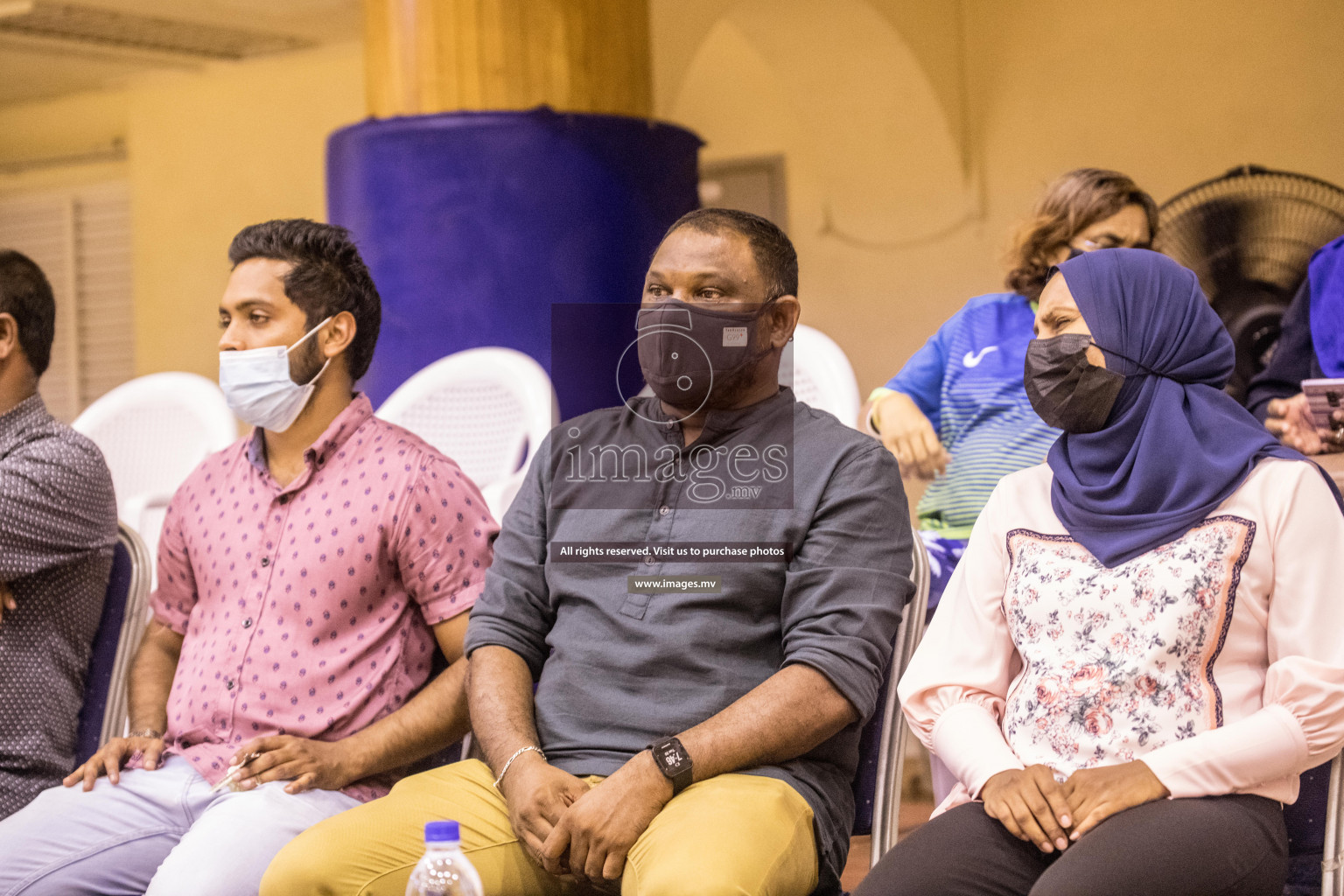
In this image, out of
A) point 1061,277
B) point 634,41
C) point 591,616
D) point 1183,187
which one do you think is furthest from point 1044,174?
point 591,616

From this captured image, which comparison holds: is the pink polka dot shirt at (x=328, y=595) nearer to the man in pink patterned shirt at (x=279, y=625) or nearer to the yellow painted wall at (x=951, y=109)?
the man in pink patterned shirt at (x=279, y=625)

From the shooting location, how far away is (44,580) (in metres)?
2.63

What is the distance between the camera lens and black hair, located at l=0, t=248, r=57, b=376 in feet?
9.34

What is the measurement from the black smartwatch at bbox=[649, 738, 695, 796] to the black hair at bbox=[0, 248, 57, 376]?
5.44ft

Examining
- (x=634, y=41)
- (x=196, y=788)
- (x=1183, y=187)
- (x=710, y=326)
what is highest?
(x=634, y=41)

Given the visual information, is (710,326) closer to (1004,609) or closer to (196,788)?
(1004,609)

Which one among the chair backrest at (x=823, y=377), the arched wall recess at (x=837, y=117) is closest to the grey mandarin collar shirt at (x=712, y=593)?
the chair backrest at (x=823, y=377)

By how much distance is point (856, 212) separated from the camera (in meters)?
6.15

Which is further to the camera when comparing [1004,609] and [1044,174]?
[1044,174]

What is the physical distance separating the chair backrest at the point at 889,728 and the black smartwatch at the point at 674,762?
33cm

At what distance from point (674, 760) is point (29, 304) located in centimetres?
178

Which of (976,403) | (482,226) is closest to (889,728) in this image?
(976,403)

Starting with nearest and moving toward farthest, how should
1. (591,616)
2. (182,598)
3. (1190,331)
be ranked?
(1190,331) < (591,616) < (182,598)

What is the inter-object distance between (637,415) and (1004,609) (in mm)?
681
